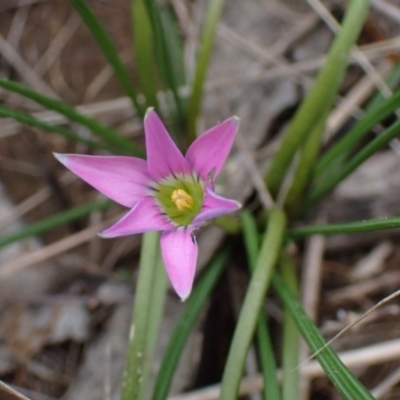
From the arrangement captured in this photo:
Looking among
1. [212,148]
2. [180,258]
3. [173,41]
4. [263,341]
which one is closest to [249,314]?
[263,341]

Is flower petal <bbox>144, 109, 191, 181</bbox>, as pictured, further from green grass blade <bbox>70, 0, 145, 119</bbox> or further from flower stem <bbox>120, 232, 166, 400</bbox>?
green grass blade <bbox>70, 0, 145, 119</bbox>

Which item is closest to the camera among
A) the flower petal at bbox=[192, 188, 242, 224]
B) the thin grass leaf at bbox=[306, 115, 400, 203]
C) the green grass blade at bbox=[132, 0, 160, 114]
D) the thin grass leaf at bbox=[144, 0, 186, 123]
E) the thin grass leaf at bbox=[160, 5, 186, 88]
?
the flower petal at bbox=[192, 188, 242, 224]

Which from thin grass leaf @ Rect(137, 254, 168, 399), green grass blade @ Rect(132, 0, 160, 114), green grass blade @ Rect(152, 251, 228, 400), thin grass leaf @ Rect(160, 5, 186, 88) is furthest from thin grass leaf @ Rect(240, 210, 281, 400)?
thin grass leaf @ Rect(160, 5, 186, 88)

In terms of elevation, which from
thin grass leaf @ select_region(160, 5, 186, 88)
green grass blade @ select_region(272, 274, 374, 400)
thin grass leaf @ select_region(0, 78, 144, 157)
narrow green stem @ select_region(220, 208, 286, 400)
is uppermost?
thin grass leaf @ select_region(160, 5, 186, 88)

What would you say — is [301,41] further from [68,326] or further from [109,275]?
[68,326]

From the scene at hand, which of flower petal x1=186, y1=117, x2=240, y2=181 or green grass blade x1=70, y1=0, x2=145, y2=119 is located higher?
green grass blade x1=70, y1=0, x2=145, y2=119

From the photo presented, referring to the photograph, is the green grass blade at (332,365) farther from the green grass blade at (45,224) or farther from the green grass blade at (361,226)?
the green grass blade at (45,224)
